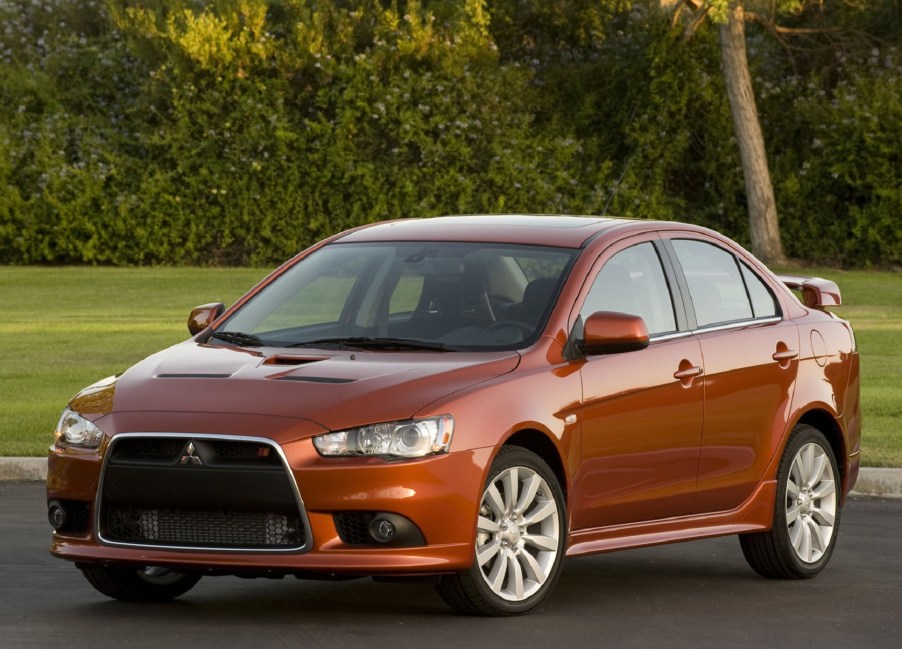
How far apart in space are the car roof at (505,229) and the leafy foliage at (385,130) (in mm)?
23382

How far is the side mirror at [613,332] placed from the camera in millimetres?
7562

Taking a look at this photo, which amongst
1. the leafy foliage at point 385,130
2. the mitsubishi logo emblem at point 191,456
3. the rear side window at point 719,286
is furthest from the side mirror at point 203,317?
the leafy foliage at point 385,130

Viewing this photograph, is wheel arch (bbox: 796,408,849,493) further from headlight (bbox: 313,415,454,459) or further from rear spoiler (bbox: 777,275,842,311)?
headlight (bbox: 313,415,454,459)

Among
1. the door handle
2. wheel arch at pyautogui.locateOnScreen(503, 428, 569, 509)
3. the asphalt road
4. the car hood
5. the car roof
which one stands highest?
the car roof

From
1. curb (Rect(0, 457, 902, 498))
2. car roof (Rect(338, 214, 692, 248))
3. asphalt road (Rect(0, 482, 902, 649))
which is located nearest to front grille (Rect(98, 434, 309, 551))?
asphalt road (Rect(0, 482, 902, 649))

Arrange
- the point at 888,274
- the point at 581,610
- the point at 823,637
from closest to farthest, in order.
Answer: the point at 823,637, the point at 581,610, the point at 888,274

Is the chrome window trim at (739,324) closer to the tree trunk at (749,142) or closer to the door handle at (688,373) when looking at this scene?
the door handle at (688,373)

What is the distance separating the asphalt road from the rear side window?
3.93 ft

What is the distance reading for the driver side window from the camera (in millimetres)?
8172

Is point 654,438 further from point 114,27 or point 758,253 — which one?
point 114,27

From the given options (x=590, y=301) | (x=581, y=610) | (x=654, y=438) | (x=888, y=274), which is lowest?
(x=888, y=274)

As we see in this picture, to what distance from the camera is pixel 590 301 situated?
26.4ft

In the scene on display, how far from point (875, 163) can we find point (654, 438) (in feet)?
87.0

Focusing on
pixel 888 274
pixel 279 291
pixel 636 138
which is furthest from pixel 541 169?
pixel 279 291
